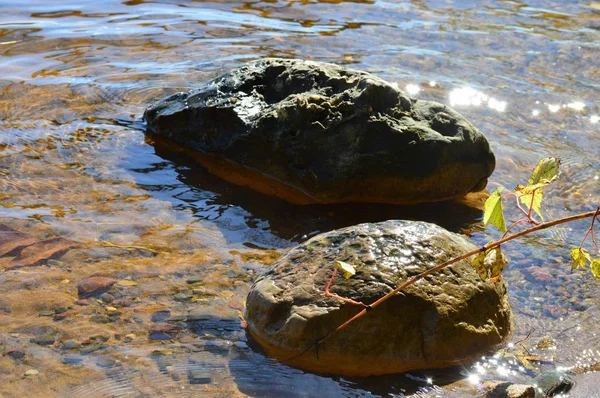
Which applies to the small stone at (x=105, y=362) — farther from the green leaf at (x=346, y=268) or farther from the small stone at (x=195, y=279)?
the green leaf at (x=346, y=268)

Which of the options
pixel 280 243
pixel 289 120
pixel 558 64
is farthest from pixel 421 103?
pixel 558 64

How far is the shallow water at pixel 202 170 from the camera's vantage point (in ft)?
12.8

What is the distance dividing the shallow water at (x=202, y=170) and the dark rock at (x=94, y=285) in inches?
1.9

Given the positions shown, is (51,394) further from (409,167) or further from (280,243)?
(409,167)

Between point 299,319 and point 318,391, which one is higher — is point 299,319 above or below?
above

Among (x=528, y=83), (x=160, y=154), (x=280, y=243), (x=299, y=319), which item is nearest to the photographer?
(x=299, y=319)

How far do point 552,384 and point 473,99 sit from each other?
460cm

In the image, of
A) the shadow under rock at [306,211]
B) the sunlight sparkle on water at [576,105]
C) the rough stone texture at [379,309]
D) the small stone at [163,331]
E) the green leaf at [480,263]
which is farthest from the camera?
the sunlight sparkle on water at [576,105]

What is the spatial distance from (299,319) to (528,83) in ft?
17.7

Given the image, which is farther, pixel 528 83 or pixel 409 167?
pixel 528 83

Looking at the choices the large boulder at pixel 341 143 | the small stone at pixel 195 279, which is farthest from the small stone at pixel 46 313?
the large boulder at pixel 341 143

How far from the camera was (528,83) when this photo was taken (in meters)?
8.34

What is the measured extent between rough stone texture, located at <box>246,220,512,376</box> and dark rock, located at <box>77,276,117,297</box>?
0.85 m

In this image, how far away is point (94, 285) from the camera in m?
4.44
